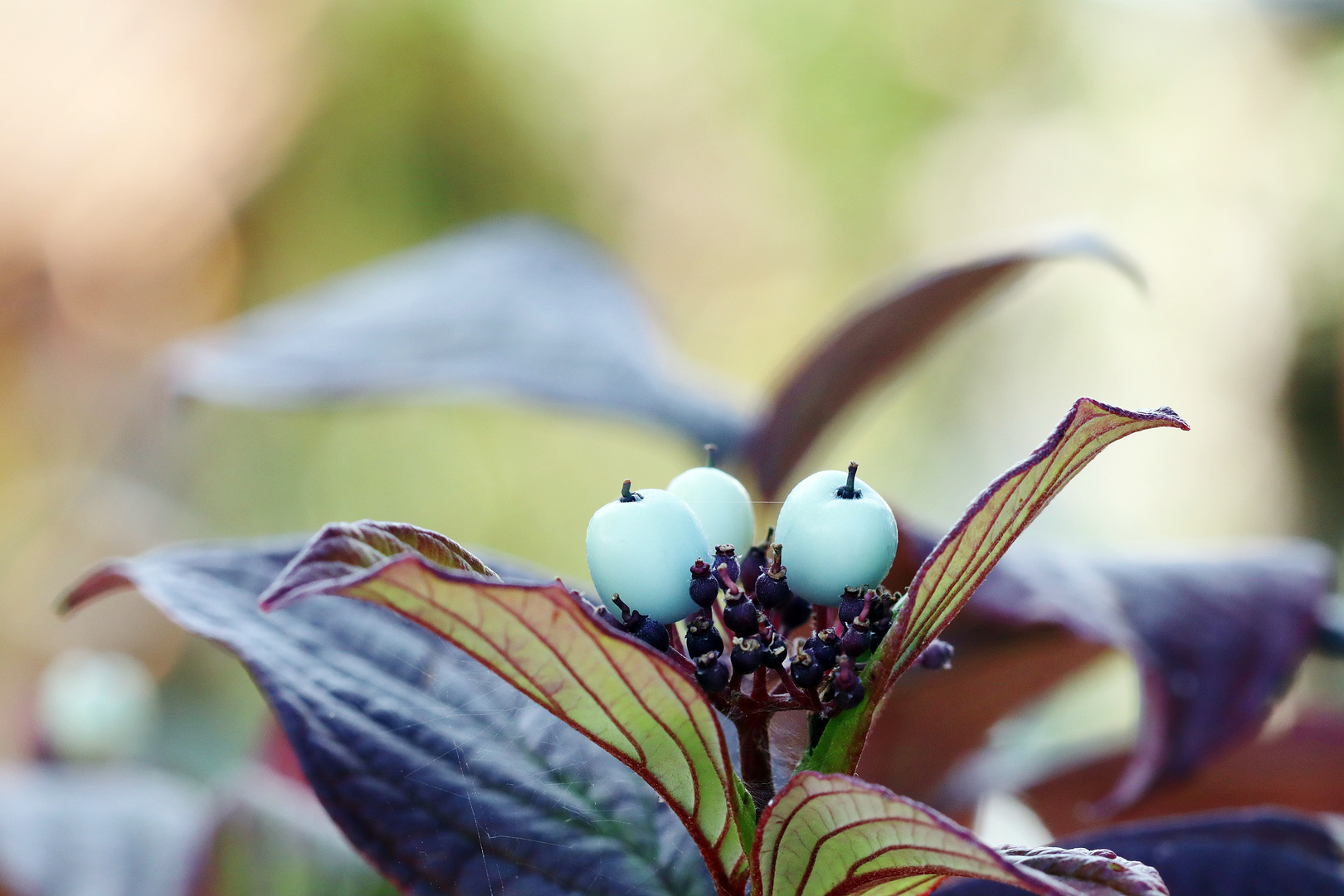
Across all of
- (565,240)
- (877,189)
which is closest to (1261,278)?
(877,189)

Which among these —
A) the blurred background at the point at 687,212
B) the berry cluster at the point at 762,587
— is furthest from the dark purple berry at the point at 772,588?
the blurred background at the point at 687,212

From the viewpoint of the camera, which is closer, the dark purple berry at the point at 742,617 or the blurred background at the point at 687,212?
the dark purple berry at the point at 742,617

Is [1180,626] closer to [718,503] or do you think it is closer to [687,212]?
[718,503]

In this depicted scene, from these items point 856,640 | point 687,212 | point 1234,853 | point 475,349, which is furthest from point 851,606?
point 687,212

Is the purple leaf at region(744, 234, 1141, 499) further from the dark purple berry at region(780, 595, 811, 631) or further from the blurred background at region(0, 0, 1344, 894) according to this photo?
the blurred background at region(0, 0, 1344, 894)

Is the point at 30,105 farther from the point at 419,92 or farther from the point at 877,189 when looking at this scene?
the point at 877,189

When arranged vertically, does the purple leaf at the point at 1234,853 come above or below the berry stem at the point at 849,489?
below

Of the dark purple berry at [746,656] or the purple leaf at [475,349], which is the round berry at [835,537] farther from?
the purple leaf at [475,349]

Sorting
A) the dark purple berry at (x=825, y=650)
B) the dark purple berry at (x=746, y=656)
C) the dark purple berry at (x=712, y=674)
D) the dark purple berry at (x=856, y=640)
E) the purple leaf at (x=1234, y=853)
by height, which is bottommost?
the purple leaf at (x=1234, y=853)
